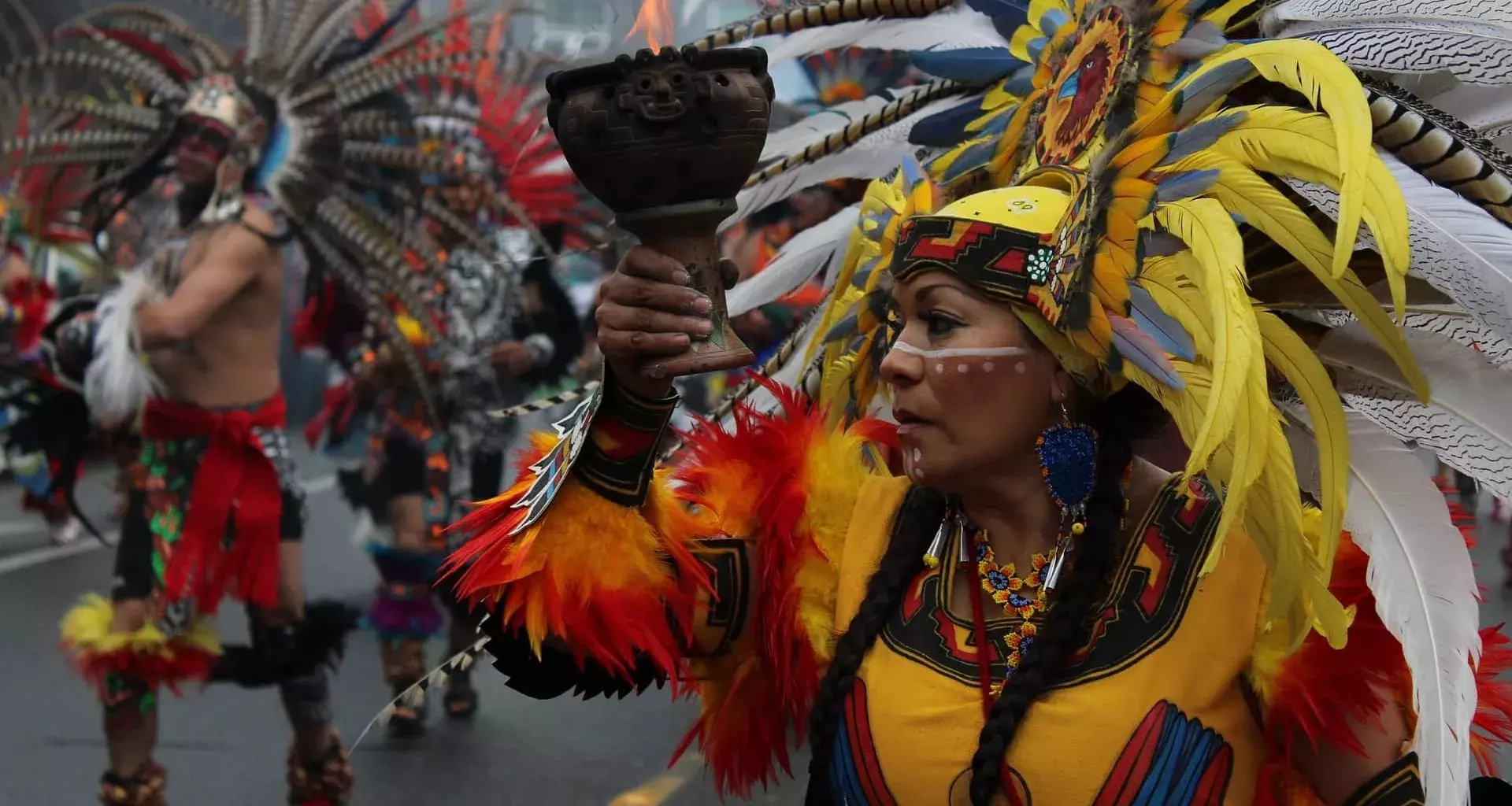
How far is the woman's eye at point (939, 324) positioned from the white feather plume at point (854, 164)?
0.67 metres

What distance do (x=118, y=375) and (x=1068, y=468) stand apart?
3.45 metres

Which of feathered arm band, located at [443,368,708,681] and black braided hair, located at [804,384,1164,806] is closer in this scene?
black braided hair, located at [804,384,1164,806]

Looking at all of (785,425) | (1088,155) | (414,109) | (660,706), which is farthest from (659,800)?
(1088,155)

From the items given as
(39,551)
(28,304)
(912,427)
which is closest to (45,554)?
(39,551)

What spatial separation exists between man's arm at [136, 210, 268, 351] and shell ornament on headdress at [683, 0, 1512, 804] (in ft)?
9.76

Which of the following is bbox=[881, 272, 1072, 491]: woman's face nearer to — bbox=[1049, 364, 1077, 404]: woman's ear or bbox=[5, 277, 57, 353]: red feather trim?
bbox=[1049, 364, 1077, 404]: woman's ear

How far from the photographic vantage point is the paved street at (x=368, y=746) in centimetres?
496

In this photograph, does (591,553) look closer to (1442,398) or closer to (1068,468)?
(1068,468)

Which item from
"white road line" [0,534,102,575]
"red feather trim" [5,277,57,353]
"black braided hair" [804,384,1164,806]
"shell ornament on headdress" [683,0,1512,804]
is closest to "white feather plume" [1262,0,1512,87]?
"shell ornament on headdress" [683,0,1512,804]

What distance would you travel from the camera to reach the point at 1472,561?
1.75 m

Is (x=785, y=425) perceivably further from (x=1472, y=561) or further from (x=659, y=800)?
(x=659, y=800)

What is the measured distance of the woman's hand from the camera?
1663mm

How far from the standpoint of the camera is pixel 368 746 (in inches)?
214

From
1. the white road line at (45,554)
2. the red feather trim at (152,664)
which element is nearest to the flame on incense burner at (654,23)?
the red feather trim at (152,664)
